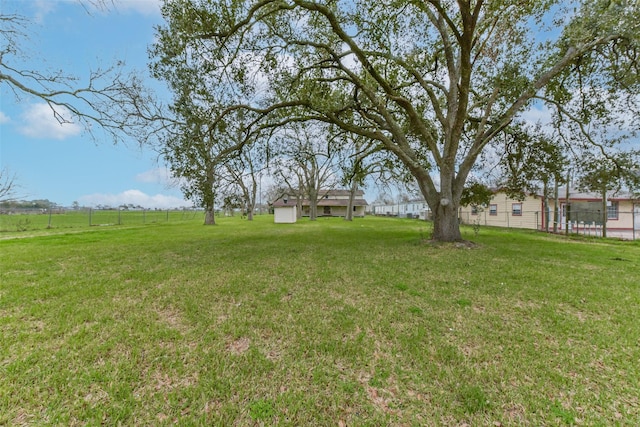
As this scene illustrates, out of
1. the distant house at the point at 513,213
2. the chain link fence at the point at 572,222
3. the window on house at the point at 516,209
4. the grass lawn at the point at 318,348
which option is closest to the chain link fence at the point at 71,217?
the grass lawn at the point at 318,348

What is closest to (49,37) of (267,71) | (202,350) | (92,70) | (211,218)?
(92,70)

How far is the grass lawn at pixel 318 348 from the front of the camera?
2.06 m

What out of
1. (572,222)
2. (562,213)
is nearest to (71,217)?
(572,222)

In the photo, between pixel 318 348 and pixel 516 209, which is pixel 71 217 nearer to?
pixel 318 348

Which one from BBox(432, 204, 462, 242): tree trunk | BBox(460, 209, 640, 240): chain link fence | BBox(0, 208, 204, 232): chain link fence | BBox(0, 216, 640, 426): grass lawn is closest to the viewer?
BBox(0, 216, 640, 426): grass lawn

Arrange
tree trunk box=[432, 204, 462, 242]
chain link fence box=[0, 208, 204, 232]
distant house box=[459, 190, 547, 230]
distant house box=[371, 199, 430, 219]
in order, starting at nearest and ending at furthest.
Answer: tree trunk box=[432, 204, 462, 242] → chain link fence box=[0, 208, 204, 232] → distant house box=[459, 190, 547, 230] → distant house box=[371, 199, 430, 219]

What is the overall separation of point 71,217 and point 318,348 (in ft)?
106

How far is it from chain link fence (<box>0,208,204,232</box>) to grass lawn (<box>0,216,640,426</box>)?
12.5 meters

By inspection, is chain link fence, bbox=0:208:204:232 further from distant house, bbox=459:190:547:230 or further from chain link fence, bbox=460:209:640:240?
distant house, bbox=459:190:547:230

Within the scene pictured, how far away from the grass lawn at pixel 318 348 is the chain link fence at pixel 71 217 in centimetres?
1252

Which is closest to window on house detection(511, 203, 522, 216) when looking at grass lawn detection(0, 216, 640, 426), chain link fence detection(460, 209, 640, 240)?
chain link fence detection(460, 209, 640, 240)

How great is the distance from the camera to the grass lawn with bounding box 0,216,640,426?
2.06m

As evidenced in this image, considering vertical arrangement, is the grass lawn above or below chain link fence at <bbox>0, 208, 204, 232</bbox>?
below

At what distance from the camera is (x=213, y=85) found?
27.3ft
